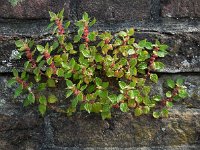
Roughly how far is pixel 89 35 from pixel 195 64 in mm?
315

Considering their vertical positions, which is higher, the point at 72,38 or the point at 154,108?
the point at 72,38

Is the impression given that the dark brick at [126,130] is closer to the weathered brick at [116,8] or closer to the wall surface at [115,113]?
the wall surface at [115,113]

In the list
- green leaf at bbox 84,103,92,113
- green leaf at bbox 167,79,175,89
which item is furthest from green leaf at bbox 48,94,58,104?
green leaf at bbox 167,79,175,89

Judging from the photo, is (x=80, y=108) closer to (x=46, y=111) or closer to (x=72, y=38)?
(x=46, y=111)

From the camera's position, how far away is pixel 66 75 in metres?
1.10

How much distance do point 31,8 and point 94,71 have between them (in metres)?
0.25

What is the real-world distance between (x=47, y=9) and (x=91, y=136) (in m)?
0.40

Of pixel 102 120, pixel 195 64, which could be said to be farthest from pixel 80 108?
pixel 195 64

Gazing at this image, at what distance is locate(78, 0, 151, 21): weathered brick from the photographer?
110cm

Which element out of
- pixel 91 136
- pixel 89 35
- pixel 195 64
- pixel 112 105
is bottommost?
pixel 91 136

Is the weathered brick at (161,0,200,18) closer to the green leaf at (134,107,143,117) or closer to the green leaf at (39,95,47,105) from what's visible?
the green leaf at (134,107,143,117)

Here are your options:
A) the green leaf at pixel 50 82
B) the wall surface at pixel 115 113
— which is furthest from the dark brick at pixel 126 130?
the green leaf at pixel 50 82

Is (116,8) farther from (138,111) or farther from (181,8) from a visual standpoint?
(138,111)

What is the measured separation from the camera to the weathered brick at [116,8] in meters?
1.10
